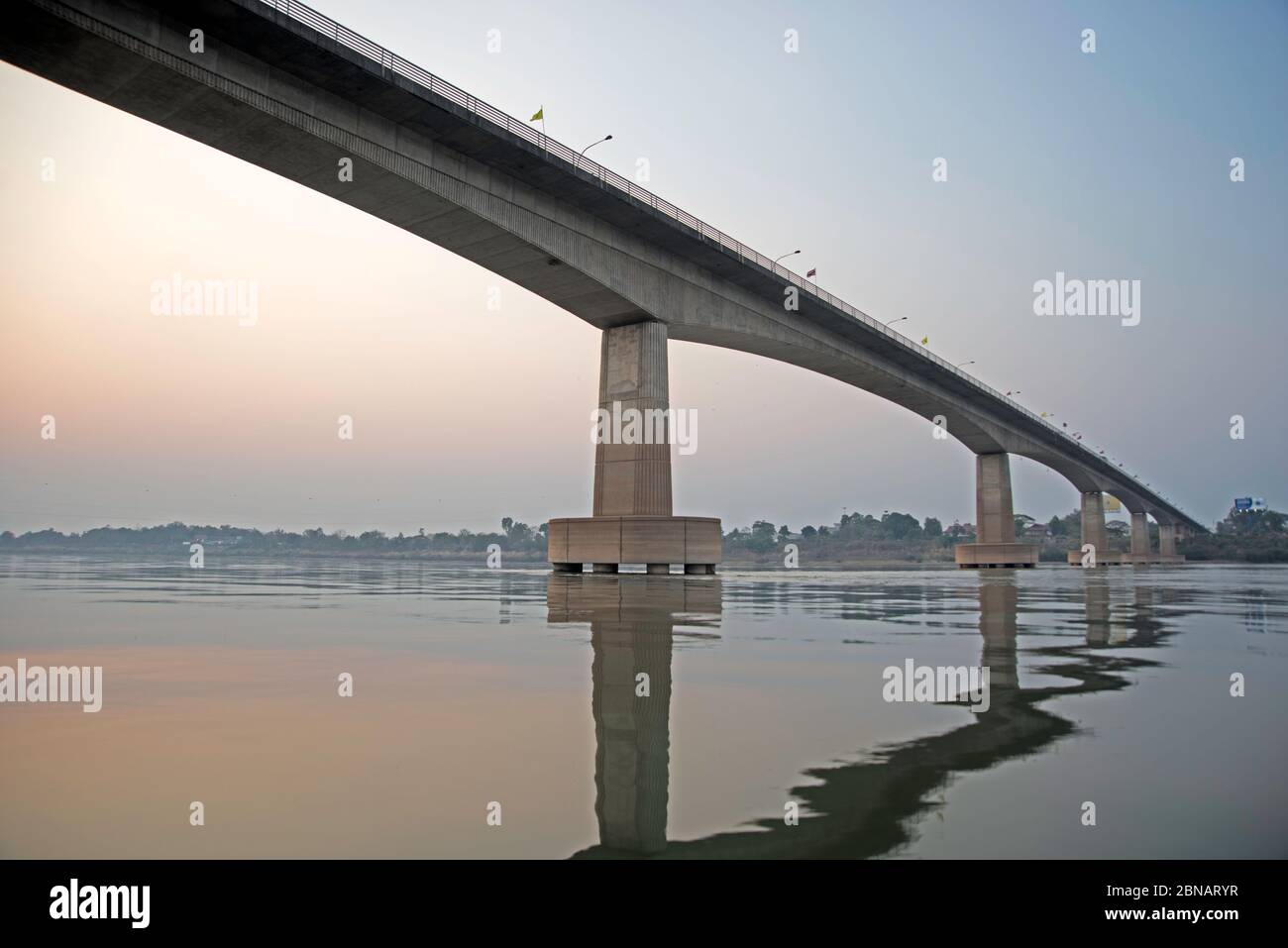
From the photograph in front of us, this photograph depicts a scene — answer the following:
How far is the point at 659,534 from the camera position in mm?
34875

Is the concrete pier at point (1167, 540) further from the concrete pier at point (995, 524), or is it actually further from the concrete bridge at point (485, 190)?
the concrete bridge at point (485, 190)

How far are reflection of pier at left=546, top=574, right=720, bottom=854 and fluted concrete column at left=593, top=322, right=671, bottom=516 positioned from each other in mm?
20086

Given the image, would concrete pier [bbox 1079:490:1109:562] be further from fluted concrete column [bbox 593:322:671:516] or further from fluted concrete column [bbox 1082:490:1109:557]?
fluted concrete column [bbox 593:322:671:516]

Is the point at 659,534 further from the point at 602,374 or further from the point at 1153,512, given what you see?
the point at 1153,512

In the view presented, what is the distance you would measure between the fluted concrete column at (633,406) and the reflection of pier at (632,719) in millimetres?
20086

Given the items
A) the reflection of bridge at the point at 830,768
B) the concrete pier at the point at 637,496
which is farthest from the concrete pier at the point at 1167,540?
the reflection of bridge at the point at 830,768

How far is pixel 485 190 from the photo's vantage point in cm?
3041

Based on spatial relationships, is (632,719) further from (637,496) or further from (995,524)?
(995,524)

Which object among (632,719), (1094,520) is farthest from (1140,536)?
(632,719)

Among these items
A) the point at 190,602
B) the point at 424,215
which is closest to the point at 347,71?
the point at 424,215

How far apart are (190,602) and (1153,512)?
491 ft

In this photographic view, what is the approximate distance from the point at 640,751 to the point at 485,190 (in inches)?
1124

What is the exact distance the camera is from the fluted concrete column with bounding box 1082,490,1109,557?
113125mm
